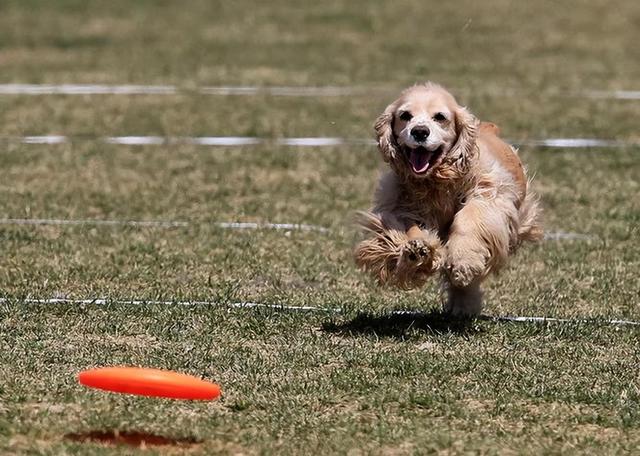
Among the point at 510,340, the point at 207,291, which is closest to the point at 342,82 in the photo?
the point at 207,291

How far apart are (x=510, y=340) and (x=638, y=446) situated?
1.70 metres

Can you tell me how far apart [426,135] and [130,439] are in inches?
98.6

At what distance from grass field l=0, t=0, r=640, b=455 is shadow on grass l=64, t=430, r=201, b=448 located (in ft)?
0.10

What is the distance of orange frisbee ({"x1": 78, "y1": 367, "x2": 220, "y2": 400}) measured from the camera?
17.7ft

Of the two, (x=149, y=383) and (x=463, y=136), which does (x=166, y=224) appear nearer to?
(x=463, y=136)

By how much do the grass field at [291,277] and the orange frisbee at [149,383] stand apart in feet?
0.58

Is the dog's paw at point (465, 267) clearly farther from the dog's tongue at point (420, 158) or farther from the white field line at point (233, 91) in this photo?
the white field line at point (233, 91)

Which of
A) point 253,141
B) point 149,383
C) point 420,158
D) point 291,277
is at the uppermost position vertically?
point 420,158

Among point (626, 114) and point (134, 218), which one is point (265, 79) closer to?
point (626, 114)

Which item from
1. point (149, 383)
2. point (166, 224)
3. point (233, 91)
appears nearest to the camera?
point (149, 383)

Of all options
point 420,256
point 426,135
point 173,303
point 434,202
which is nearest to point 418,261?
point 420,256

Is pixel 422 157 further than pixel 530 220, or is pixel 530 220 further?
pixel 530 220

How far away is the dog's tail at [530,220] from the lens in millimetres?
7885

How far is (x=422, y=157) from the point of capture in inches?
280
